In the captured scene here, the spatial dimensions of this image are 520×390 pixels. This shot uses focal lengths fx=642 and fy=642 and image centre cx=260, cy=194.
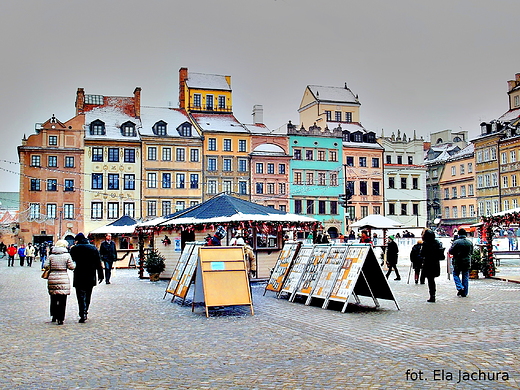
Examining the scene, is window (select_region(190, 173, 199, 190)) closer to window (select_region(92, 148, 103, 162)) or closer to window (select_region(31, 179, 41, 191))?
window (select_region(92, 148, 103, 162))

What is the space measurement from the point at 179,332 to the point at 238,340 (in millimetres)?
1380

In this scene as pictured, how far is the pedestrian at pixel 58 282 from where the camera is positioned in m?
11.9

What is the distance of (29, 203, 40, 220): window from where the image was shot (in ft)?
184

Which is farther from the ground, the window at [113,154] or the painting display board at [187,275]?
the window at [113,154]

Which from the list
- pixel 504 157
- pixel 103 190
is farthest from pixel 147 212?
pixel 504 157

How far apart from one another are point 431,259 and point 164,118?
50425mm

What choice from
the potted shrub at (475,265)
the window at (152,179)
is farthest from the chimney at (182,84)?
the potted shrub at (475,265)

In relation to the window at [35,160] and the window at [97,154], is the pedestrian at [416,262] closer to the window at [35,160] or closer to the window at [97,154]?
the window at [97,154]

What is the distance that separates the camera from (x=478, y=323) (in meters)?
11.1

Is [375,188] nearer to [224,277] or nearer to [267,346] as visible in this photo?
[224,277]

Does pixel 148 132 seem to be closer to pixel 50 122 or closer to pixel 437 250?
pixel 50 122

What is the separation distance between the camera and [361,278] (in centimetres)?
1374

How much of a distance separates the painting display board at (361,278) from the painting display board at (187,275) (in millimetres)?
3018

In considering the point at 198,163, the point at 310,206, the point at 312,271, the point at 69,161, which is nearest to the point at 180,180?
the point at 198,163
